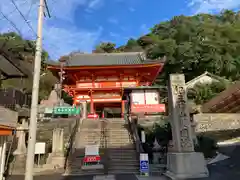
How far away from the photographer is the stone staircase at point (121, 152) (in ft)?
37.9

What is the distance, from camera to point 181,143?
8352 millimetres

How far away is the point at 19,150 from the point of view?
1301 centimetres

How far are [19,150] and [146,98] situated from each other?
12.9m

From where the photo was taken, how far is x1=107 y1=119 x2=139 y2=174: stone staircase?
454 inches

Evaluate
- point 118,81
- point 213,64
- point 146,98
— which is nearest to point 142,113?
point 146,98

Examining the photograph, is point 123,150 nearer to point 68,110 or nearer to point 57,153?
point 57,153

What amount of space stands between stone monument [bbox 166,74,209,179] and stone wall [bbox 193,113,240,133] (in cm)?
1160

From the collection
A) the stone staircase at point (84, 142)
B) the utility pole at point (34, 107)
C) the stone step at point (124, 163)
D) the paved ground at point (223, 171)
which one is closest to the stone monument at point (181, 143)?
the paved ground at point (223, 171)

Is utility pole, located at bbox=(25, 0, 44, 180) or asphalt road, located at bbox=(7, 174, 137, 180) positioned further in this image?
asphalt road, located at bbox=(7, 174, 137, 180)

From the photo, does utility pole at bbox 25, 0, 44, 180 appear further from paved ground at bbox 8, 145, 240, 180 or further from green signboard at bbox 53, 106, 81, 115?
green signboard at bbox 53, 106, 81, 115

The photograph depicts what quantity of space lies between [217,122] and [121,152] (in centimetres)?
1124

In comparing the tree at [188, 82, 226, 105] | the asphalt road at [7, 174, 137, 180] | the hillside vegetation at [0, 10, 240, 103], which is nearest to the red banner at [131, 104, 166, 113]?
the tree at [188, 82, 226, 105]

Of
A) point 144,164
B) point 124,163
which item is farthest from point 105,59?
point 144,164

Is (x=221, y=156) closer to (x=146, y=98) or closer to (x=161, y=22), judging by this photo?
(x=146, y=98)
